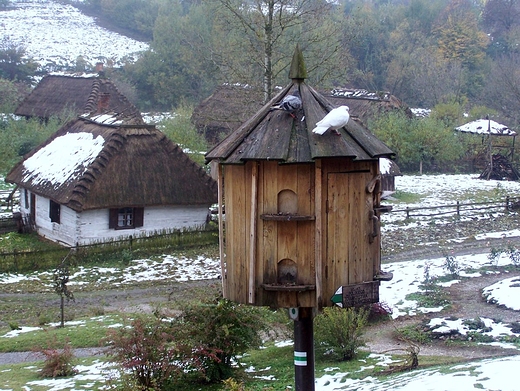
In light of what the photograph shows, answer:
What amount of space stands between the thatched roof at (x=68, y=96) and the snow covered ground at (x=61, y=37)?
2333 cm

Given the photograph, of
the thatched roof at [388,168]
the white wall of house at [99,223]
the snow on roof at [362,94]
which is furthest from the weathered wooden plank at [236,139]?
the snow on roof at [362,94]

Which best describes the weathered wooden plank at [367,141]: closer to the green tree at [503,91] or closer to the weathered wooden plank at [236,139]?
the weathered wooden plank at [236,139]

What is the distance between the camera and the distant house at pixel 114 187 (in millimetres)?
23297

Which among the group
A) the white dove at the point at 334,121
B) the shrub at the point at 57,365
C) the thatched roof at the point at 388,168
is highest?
the white dove at the point at 334,121

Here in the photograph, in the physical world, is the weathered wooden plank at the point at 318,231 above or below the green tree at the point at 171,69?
below

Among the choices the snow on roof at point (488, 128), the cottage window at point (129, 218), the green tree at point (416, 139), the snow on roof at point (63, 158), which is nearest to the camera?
the cottage window at point (129, 218)

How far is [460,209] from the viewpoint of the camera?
27.4 m

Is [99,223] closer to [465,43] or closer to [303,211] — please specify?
[303,211]

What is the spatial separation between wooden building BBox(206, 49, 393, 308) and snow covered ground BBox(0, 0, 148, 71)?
6552 centimetres

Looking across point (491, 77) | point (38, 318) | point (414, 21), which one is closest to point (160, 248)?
point (38, 318)

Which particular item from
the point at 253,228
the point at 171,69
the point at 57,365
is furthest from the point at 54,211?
the point at 171,69

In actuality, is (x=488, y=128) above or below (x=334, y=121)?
above

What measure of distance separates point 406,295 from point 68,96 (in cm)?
3392

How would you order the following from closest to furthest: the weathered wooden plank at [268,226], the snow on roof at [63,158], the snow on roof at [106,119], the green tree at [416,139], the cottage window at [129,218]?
the weathered wooden plank at [268,226] < the cottage window at [129,218] < the snow on roof at [63,158] < the snow on roof at [106,119] < the green tree at [416,139]
